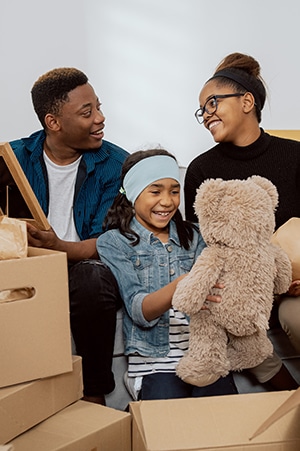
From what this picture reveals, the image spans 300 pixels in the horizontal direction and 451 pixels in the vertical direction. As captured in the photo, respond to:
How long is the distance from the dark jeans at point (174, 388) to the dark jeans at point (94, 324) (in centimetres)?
10

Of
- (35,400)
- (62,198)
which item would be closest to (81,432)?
(35,400)

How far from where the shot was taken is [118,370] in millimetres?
1521

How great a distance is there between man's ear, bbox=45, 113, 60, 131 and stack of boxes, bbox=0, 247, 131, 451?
69cm

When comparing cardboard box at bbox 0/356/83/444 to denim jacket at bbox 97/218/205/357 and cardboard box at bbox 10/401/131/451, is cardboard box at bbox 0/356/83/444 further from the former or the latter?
denim jacket at bbox 97/218/205/357

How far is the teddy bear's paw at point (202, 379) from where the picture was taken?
1.38 meters

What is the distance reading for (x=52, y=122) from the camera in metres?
1.89

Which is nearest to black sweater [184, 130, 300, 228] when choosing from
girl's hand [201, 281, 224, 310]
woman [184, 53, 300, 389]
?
woman [184, 53, 300, 389]

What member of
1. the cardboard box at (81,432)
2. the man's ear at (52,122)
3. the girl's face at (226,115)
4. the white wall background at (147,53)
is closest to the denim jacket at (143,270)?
the cardboard box at (81,432)

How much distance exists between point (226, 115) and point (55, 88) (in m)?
0.52

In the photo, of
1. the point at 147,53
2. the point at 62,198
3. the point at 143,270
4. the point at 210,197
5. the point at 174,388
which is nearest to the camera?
the point at 210,197

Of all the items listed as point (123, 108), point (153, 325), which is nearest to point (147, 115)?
point (123, 108)

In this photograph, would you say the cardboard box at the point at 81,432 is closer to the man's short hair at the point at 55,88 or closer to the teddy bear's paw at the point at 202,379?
the teddy bear's paw at the point at 202,379

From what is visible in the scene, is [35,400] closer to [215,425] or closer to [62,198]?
[215,425]

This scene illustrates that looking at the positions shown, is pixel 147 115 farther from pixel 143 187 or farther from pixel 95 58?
pixel 143 187
